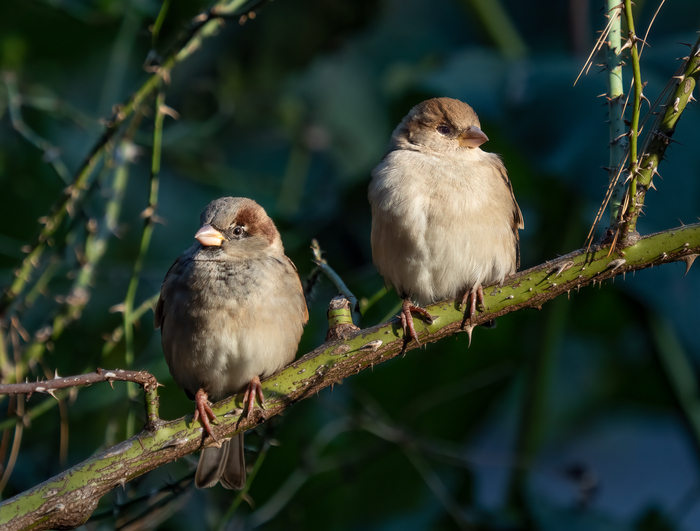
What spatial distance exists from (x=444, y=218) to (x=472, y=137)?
41 centimetres

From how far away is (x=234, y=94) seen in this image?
4.68 m

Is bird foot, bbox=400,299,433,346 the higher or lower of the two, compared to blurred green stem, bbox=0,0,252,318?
lower

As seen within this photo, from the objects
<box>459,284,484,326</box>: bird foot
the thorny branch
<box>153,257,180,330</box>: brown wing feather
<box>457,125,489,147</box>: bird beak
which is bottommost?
<box>459,284,484,326</box>: bird foot

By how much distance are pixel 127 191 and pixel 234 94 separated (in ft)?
3.06

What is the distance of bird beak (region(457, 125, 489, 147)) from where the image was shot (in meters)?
2.61

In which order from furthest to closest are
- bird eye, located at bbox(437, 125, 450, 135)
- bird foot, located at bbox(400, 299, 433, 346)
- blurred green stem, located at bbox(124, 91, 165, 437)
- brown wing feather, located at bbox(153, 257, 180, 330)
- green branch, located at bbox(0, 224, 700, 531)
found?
bird eye, located at bbox(437, 125, 450, 135) → brown wing feather, located at bbox(153, 257, 180, 330) → blurred green stem, located at bbox(124, 91, 165, 437) → bird foot, located at bbox(400, 299, 433, 346) → green branch, located at bbox(0, 224, 700, 531)

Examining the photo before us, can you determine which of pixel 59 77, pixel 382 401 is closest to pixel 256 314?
pixel 382 401

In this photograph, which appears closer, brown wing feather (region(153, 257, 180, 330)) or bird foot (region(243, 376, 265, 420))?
bird foot (region(243, 376, 265, 420))

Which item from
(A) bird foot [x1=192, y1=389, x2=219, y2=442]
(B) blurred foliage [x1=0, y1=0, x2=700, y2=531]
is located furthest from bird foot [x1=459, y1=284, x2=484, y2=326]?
(B) blurred foliage [x1=0, y1=0, x2=700, y2=531]

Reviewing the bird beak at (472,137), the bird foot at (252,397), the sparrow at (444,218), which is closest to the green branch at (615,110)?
the sparrow at (444,218)

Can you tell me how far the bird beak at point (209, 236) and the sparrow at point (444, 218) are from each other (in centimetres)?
54

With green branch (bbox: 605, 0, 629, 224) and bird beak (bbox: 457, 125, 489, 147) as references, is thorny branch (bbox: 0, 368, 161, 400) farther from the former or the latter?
bird beak (bbox: 457, 125, 489, 147)

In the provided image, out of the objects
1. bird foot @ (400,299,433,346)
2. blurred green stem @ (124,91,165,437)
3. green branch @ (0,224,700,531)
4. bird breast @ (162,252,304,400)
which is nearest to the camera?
green branch @ (0,224,700,531)

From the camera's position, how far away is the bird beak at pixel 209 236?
2.38 meters
